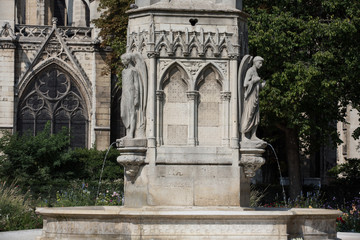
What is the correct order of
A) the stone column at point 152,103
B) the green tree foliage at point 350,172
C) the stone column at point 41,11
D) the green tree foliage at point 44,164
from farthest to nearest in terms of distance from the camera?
the stone column at point 41,11 < the green tree foliage at point 350,172 < the green tree foliage at point 44,164 < the stone column at point 152,103

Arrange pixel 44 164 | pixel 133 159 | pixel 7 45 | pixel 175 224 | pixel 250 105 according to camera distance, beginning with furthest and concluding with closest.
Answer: pixel 7 45 → pixel 44 164 → pixel 250 105 → pixel 133 159 → pixel 175 224

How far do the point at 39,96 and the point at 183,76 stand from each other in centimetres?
2734

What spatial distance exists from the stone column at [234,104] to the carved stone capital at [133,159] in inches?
56.0

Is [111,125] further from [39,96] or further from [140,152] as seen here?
[140,152]

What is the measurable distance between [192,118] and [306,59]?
1399 centimetres

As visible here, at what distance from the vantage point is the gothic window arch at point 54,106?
38750 millimetres

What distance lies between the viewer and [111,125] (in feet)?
130

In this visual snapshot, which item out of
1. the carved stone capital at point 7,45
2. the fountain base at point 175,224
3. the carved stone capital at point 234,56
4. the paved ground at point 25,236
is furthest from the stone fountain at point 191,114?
the carved stone capital at point 7,45

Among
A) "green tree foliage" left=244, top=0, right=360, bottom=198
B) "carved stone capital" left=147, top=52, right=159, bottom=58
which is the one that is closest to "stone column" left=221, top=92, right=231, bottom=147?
"carved stone capital" left=147, top=52, right=159, bottom=58

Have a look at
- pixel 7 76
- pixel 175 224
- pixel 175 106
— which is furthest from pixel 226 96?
pixel 7 76

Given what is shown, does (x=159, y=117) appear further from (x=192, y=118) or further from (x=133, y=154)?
(x=133, y=154)

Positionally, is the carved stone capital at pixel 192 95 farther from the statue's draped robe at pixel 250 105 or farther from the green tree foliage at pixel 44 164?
the green tree foliage at pixel 44 164

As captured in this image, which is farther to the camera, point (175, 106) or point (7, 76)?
point (7, 76)

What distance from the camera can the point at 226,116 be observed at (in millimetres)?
12484
